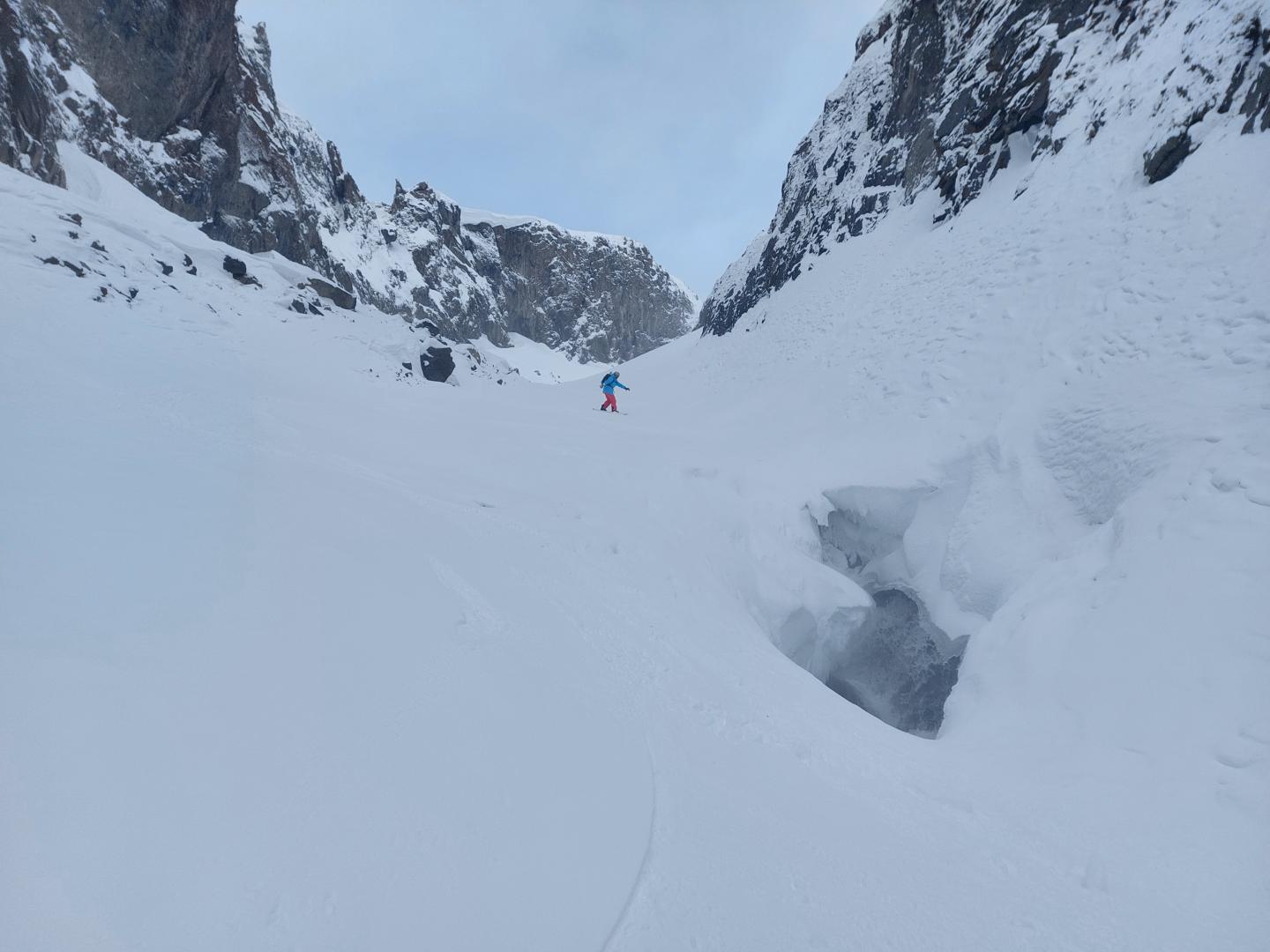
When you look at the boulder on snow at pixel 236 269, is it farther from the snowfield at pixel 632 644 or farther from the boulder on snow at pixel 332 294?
the snowfield at pixel 632 644

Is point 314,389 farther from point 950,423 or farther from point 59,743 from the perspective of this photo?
point 950,423

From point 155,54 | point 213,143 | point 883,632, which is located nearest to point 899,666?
point 883,632

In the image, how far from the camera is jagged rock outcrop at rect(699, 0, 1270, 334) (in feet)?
34.4

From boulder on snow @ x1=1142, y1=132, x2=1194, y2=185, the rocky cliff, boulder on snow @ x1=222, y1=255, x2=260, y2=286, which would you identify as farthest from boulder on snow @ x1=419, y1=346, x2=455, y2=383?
boulder on snow @ x1=1142, y1=132, x2=1194, y2=185

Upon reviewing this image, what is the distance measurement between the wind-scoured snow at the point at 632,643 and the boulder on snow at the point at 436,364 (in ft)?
27.2

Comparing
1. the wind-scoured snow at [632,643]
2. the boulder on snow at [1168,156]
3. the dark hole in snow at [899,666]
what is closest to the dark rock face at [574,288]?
the boulder on snow at [1168,156]

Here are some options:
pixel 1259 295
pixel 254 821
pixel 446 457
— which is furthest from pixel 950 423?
pixel 254 821

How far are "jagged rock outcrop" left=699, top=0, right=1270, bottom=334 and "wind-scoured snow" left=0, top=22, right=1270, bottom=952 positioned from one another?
181 cm

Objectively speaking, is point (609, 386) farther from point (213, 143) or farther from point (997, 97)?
point (213, 143)

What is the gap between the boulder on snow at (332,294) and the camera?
2148 cm

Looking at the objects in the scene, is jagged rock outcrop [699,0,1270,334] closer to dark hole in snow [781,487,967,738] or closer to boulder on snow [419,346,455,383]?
dark hole in snow [781,487,967,738]

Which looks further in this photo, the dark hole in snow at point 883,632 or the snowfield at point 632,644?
the dark hole in snow at point 883,632

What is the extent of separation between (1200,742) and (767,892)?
3683 millimetres

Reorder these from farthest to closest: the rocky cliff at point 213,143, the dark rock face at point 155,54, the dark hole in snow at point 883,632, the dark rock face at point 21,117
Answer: the dark rock face at point 155,54, the rocky cliff at point 213,143, the dark rock face at point 21,117, the dark hole in snow at point 883,632
